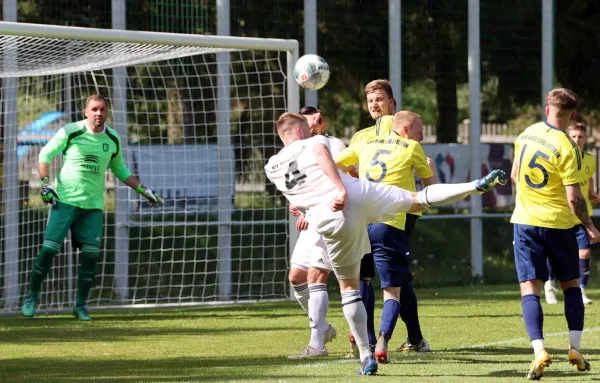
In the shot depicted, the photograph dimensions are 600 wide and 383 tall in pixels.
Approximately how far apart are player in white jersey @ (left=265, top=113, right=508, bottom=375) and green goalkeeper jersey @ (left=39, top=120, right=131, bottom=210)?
4.25m

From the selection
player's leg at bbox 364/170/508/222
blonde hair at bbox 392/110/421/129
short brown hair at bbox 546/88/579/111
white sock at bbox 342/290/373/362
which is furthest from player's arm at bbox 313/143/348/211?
short brown hair at bbox 546/88/579/111

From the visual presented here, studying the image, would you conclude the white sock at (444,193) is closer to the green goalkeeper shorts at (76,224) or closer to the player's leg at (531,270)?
the player's leg at (531,270)

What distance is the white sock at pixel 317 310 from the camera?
8.18m

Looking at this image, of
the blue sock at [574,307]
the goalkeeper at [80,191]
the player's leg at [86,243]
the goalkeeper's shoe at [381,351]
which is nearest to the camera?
the blue sock at [574,307]

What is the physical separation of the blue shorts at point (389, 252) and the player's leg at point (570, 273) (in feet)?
3.54

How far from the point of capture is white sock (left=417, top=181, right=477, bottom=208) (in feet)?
22.1

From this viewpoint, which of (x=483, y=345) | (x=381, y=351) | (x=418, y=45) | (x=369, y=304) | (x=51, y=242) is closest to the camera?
(x=381, y=351)

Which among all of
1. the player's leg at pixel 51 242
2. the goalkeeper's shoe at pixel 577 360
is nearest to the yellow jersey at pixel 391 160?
the goalkeeper's shoe at pixel 577 360

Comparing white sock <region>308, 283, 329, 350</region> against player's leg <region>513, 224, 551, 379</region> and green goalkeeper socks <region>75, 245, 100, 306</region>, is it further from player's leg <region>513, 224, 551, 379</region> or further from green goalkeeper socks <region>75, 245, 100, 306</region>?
green goalkeeper socks <region>75, 245, 100, 306</region>

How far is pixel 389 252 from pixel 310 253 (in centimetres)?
93

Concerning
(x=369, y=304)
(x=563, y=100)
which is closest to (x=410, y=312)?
(x=369, y=304)

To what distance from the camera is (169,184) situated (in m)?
14.3

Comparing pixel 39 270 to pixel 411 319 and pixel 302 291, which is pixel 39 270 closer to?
pixel 302 291

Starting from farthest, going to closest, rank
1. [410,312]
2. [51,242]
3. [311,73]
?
[51,242]
[311,73]
[410,312]
